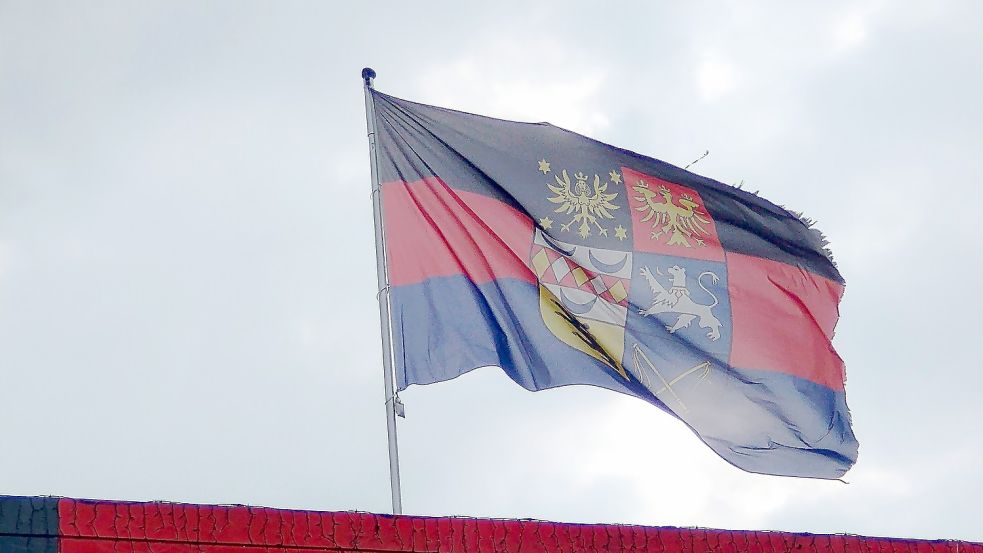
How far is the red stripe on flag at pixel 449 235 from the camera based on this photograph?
955 cm

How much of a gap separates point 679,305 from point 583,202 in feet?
3.72

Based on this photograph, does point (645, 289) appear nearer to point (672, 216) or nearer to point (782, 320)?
point (672, 216)

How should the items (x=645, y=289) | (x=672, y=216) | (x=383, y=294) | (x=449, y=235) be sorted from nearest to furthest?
1. (x=383, y=294)
2. (x=449, y=235)
3. (x=645, y=289)
4. (x=672, y=216)

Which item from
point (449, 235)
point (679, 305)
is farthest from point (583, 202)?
point (449, 235)

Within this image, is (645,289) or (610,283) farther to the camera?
(645,289)

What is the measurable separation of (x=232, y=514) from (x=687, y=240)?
5.64 m

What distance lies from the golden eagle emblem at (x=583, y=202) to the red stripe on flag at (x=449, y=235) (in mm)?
472

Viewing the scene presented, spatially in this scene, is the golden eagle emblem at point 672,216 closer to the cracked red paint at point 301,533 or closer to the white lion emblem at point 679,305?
the white lion emblem at point 679,305

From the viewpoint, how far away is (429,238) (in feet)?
31.8

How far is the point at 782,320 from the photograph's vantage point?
1091 cm

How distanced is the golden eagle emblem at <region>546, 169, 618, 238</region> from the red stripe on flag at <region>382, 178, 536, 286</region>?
Answer: 1.55 ft

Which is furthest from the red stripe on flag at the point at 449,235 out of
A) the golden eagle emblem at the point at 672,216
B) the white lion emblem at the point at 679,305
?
the golden eagle emblem at the point at 672,216

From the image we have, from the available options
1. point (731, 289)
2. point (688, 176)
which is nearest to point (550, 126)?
point (688, 176)

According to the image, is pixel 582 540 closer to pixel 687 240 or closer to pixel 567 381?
pixel 567 381
